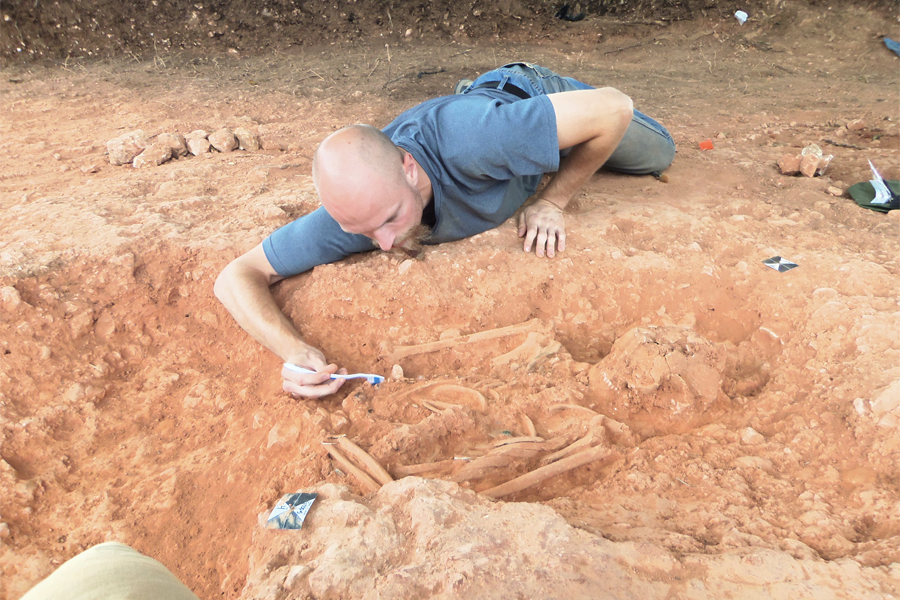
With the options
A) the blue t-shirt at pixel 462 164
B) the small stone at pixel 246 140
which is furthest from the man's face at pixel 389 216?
the small stone at pixel 246 140

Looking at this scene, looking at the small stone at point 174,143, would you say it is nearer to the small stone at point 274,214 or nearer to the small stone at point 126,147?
the small stone at point 126,147

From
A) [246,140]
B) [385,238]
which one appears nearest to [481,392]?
[385,238]

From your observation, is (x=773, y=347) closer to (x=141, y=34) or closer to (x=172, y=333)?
(x=172, y=333)

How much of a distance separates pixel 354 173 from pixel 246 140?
226cm

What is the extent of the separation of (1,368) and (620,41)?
612 centimetres

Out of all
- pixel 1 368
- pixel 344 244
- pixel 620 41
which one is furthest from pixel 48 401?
pixel 620 41

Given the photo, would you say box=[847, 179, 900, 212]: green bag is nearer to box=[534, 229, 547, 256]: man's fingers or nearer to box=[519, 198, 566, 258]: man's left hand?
box=[519, 198, 566, 258]: man's left hand

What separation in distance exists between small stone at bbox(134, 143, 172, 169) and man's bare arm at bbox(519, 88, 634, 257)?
8.16 feet

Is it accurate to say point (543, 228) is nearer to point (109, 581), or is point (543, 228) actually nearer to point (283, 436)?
point (283, 436)

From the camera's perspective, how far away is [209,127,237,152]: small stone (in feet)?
12.0

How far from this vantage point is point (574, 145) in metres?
2.40

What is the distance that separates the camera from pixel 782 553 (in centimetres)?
115

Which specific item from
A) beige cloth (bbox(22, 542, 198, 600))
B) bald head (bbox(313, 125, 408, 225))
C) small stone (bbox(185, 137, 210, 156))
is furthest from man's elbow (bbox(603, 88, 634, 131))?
small stone (bbox(185, 137, 210, 156))

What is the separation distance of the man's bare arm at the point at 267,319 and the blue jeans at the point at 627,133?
1439 mm
